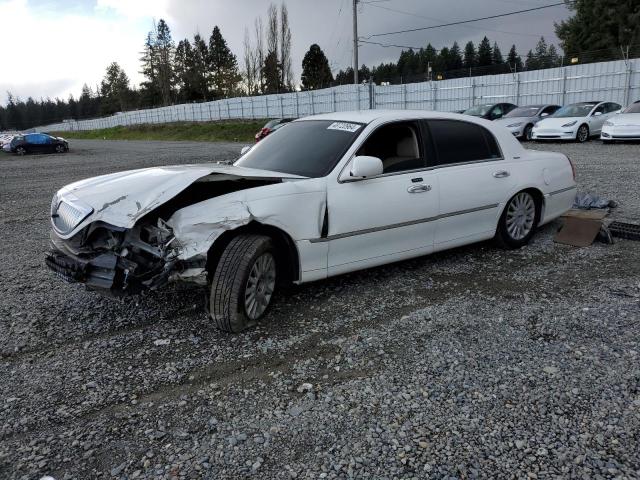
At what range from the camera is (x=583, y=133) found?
702 inches

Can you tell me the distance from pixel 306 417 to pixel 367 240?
6.11 ft

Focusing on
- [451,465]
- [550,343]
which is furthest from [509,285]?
[451,465]

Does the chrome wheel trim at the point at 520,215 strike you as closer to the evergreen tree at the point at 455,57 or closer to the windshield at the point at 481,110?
the windshield at the point at 481,110

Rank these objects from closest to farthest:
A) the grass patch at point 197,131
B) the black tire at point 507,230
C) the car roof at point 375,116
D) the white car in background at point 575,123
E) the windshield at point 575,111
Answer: the car roof at point 375,116 → the black tire at point 507,230 → the white car in background at point 575,123 → the windshield at point 575,111 → the grass patch at point 197,131

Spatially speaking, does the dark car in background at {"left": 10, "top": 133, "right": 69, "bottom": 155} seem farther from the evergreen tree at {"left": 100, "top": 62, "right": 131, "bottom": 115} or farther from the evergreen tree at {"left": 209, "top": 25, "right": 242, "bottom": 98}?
the evergreen tree at {"left": 100, "top": 62, "right": 131, "bottom": 115}

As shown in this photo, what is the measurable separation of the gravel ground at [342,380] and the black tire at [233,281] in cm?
17

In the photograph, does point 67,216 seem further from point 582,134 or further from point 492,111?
point 492,111

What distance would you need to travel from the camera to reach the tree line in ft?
147

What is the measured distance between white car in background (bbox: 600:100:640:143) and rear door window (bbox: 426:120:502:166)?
13.4 meters

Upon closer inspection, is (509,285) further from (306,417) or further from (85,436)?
(85,436)

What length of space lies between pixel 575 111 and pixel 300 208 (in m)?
17.8

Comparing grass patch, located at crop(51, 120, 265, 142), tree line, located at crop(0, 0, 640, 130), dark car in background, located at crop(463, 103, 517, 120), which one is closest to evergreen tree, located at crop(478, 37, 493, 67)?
tree line, located at crop(0, 0, 640, 130)

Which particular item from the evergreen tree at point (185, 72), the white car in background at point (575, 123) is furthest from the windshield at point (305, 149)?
the evergreen tree at point (185, 72)

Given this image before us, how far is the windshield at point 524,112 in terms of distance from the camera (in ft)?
65.1
